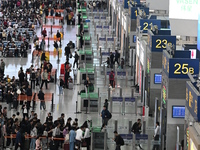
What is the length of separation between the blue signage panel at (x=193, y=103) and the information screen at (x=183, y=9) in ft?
36.8

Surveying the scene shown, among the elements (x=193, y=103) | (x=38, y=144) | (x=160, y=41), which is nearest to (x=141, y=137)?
(x=38, y=144)

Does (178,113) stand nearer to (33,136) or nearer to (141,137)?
(141,137)

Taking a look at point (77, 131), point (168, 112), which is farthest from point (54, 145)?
point (168, 112)

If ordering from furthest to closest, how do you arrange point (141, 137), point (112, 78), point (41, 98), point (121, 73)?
1. point (121, 73)
2. point (112, 78)
3. point (41, 98)
4. point (141, 137)

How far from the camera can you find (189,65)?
99.8 feet

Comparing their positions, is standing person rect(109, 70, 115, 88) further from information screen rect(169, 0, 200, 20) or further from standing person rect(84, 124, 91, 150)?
standing person rect(84, 124, 91, 150)

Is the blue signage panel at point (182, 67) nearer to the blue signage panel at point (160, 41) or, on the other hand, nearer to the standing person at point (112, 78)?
the blue signage panel at point (160, 41)

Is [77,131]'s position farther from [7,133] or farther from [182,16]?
[182,16]

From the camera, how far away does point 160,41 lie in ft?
122

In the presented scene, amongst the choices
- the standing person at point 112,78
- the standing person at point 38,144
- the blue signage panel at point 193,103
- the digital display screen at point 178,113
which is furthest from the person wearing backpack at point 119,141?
the standing person at point 112,78

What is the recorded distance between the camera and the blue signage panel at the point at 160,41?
36.7 metres

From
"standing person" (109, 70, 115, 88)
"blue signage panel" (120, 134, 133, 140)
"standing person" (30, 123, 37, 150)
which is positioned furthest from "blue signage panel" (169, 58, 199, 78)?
"standing person" (109, 70, 115, 88)

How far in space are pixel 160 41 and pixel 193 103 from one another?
38.6 ft

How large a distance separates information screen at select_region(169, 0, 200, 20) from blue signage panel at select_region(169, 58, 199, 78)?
22.8ft
